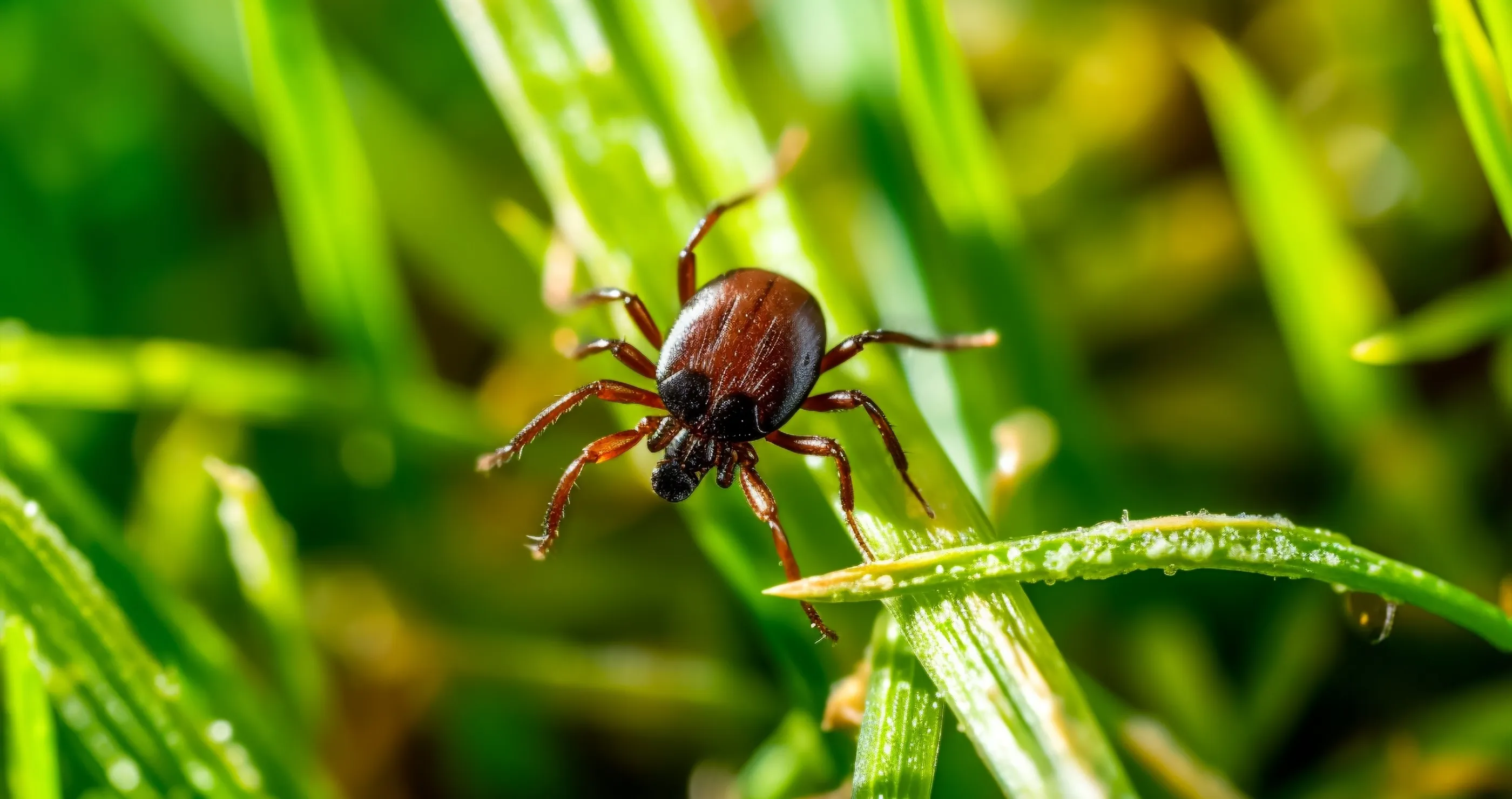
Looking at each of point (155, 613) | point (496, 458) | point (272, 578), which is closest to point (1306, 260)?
point (496, 458)

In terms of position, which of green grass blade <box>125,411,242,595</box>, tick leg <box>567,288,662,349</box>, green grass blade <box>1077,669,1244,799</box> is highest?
green grass blade <box>125,411,242,595</box>

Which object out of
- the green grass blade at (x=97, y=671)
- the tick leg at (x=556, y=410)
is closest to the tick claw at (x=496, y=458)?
the tick leg at (x=556, y=410)

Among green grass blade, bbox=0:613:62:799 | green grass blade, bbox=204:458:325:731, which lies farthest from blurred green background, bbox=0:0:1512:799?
green grass blade, bbox=0:613:62:799

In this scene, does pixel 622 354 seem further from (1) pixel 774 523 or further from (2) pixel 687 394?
(1) pixel 774 523

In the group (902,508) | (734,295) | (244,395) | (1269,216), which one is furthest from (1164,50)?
(244,395)

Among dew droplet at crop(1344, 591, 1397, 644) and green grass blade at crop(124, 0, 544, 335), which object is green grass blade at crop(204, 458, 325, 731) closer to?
green grass blade at crop(124, 0, 544, 335)

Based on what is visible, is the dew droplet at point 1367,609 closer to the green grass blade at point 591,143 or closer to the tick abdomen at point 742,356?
the tick abdomen at point 742,356

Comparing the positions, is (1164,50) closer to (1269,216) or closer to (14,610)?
(1269,216)
